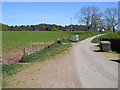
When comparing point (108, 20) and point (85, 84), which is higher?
point (108, 20)

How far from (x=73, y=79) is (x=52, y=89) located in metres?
1.94

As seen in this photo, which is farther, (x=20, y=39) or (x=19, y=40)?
(x=20, y=39)

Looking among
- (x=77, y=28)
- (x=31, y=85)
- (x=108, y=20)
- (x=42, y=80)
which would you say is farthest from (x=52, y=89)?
(x=77, y=28)

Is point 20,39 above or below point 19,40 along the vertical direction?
above

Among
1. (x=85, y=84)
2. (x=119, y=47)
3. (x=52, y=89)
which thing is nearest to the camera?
(x=52, y=89)

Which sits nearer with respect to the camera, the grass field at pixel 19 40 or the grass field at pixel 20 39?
the grass field at pixel 20 39

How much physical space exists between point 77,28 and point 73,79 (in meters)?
156

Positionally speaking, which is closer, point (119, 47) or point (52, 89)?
point (52, 89)

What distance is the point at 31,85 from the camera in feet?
29.2

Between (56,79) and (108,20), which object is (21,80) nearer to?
(56,79)

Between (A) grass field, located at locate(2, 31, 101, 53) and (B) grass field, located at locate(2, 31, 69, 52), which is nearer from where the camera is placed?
(A) grass field, located at locate(2, 31, 101, 53)

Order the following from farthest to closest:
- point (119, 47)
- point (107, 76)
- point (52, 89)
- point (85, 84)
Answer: point (119, 47)
point (107, 76)
point (85, 84)
point (52, 89)

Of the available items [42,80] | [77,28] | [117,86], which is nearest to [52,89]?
[42,80]

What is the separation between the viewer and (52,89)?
26.9 ft
